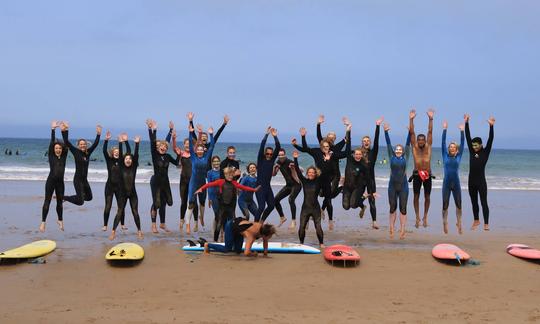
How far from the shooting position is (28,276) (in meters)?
9.77

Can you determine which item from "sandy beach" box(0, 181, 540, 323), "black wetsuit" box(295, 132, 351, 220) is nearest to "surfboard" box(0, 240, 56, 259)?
"sandy beach" box(0, 181, 540, 323)

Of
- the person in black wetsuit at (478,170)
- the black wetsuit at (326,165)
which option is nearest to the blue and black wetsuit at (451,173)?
the person in black wetsuit at (478,170)

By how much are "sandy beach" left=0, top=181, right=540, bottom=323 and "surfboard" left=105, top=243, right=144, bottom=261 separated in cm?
19

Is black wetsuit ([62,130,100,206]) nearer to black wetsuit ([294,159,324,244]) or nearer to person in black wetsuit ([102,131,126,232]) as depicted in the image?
person in black wetsuit ([102,131,126,232])

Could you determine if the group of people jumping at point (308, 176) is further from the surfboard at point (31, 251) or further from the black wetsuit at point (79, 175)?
the surfboard at point (31, 251)

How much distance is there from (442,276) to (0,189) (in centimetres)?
2083

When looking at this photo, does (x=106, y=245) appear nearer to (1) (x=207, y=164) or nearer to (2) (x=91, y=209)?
(1) (x=207, y=164)

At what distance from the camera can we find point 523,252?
1175cm

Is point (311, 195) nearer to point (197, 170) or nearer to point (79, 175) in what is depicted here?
point (197, 170)

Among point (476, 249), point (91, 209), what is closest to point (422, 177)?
point (476, 249)

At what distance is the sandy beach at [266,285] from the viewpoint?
8078mm

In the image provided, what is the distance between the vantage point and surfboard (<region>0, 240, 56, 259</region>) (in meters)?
10.5

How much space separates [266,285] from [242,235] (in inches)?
86.3

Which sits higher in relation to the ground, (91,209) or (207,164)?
(207,164)
